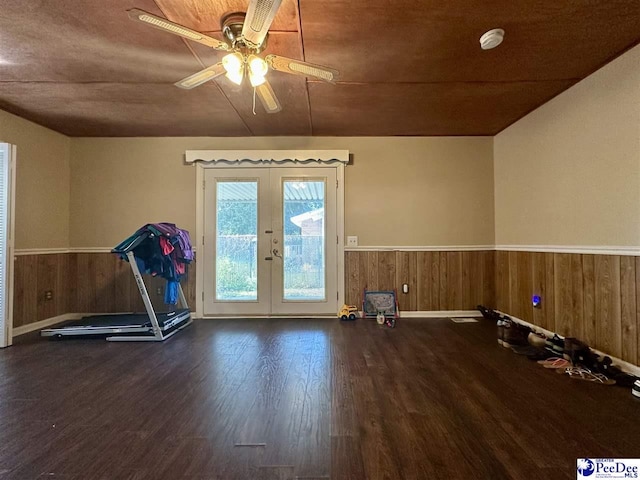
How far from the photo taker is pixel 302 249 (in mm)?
4555

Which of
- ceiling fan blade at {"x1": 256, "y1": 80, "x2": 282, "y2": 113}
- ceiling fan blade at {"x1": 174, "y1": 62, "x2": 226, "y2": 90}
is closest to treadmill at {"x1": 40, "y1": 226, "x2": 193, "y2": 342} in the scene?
ceiling fan blade at {"x1": 174, "y1": 62, "x2": 226, "y2": 90}

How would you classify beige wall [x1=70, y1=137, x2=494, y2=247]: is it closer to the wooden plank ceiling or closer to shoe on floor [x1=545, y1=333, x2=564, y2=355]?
the wooden plank ceiling

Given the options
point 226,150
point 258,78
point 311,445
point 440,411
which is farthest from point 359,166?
point 311,445

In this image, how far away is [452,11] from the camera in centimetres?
209

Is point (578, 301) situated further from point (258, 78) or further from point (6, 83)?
point (6, 83)

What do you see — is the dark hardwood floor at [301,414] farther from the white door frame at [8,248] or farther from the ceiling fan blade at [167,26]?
the ceiling fan blade at [167,26]

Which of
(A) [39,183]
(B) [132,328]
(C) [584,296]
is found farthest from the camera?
(A) [39,183]

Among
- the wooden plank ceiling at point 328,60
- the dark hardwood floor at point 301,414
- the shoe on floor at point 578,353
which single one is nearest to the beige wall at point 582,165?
the wooden plank ceiling at point 328,60

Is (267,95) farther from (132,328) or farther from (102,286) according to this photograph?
(102,286)

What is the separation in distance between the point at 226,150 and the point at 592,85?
4054 mm

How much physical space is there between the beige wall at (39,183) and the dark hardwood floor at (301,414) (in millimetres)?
1534

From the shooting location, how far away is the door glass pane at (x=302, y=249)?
4.55 meters

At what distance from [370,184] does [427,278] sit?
5.05ft

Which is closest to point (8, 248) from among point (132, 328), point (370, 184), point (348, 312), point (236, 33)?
point (132, 328)
